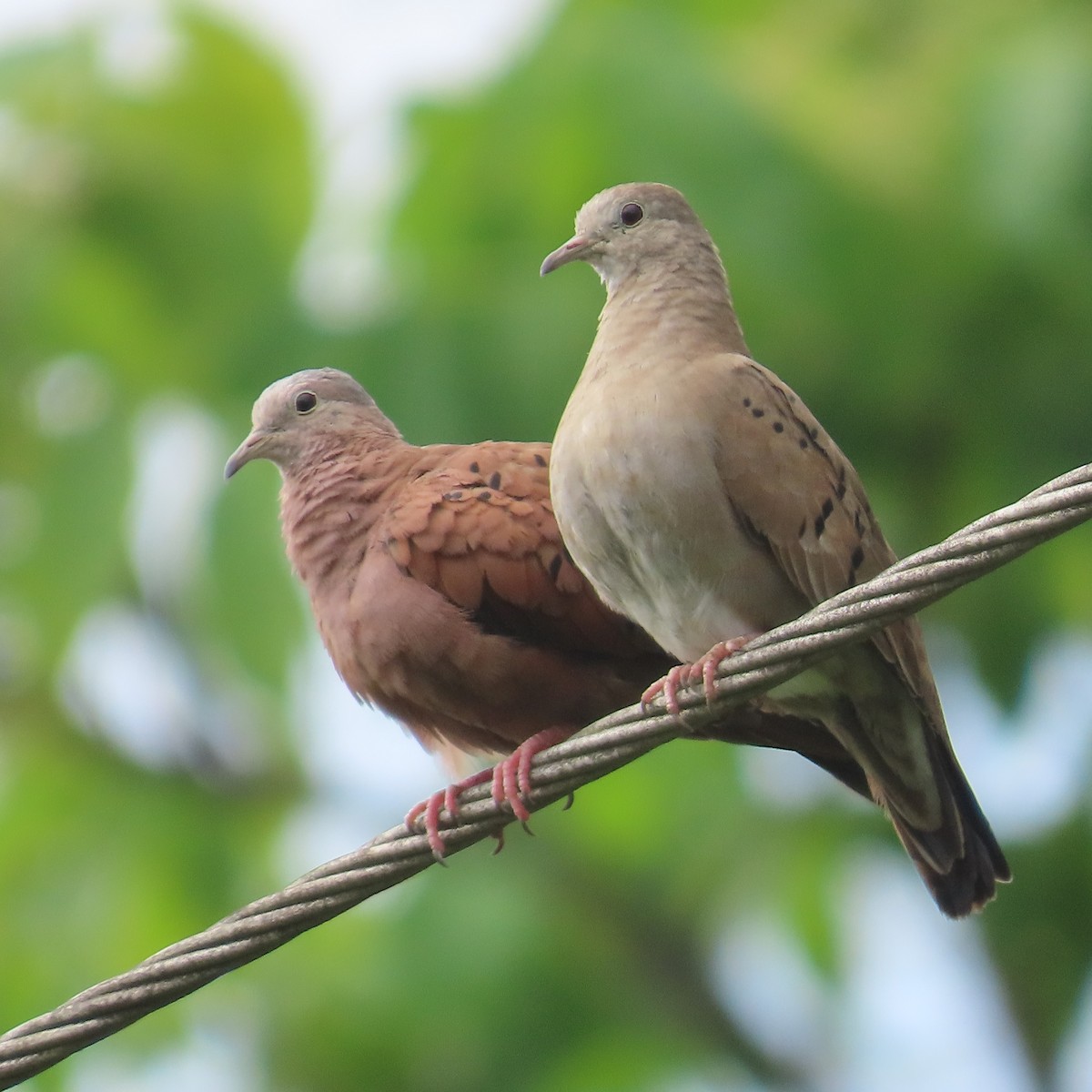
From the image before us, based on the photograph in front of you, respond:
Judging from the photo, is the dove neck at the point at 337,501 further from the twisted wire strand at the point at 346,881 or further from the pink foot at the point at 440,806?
the twisted wire strand at the point at 346,881

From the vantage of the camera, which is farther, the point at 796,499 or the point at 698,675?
the point at 796,499

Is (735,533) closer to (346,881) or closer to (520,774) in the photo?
(520,774)

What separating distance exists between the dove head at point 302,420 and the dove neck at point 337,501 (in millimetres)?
43

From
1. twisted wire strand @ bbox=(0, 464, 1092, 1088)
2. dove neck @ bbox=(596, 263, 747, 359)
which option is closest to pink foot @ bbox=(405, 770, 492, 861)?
twisted wire strand @ bbox=(0, 464, 1092, 1088)

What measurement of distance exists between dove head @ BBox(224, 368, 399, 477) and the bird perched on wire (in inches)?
32.7

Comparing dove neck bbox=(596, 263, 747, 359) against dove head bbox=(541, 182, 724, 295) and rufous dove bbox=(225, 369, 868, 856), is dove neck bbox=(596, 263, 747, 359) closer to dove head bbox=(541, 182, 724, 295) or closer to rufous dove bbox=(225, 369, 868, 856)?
dove head bbox=(541, 182, 724, 295)

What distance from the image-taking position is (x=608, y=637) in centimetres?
400

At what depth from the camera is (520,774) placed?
3.53 meters

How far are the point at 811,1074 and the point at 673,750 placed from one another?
1718 mm

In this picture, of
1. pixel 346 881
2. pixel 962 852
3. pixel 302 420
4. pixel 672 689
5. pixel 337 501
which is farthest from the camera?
pixel 302 420

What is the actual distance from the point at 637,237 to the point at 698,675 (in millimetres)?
1204

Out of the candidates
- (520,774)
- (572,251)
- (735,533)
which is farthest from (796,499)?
(572,251)

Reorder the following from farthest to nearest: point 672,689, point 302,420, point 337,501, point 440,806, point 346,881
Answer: point 302,420
point 337,501
point 440,806
point 672,689
point 346,881

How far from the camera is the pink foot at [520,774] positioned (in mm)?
3427
